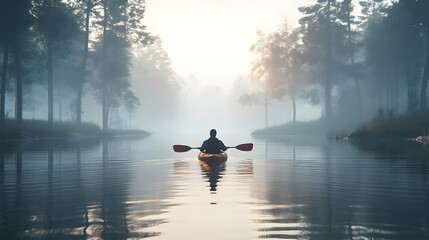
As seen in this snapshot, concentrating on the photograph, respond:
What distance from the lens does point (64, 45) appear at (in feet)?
148

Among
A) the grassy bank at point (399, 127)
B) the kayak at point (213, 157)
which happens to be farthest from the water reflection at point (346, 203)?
the grassy bank at point (399, 127)

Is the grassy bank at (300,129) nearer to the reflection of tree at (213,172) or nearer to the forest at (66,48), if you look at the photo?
the forest at (66,48)

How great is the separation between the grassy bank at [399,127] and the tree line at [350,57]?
11.6ft

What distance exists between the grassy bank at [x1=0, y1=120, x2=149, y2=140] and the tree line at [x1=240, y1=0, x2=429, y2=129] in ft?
81.7

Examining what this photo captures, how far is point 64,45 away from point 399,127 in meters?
28.9

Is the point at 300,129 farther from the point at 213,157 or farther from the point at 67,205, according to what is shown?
the point at 67,205

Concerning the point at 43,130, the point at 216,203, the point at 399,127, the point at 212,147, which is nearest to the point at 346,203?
the point at 216,203

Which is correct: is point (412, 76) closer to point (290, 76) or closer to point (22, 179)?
point (290, 76)

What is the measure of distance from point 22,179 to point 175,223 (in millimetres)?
7049

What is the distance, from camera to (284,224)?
280 inches

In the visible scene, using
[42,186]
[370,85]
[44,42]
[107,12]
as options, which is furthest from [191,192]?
[370,85]

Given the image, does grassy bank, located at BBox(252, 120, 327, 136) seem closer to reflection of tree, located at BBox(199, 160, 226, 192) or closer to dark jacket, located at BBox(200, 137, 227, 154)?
dark jacket, located at BBox(200, 137, 227, 154)

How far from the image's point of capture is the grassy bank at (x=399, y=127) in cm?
3512

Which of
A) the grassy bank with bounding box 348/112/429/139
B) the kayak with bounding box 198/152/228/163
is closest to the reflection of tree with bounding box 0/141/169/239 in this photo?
the kayak with bounding box 198/152/228/163
